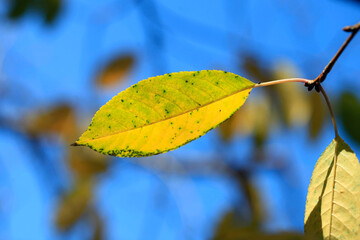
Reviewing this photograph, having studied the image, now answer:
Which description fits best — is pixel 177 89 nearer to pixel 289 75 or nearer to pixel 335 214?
pixel 335 214

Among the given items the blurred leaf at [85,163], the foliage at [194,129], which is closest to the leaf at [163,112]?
the foliage at [194,129]

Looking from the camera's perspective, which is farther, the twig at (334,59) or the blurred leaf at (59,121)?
the blurred leaf at (59,121)

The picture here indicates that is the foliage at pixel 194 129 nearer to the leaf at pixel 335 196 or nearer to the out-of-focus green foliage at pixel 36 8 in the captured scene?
the leaf at pixel 335 196

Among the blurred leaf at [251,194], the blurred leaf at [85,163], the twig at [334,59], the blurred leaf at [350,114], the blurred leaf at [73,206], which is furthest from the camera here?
the blurred leaf at [85,163]

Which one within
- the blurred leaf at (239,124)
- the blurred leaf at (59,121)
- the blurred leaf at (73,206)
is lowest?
the blurred leaf at (73,206)

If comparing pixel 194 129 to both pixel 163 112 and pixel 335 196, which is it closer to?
pixel 163 112
